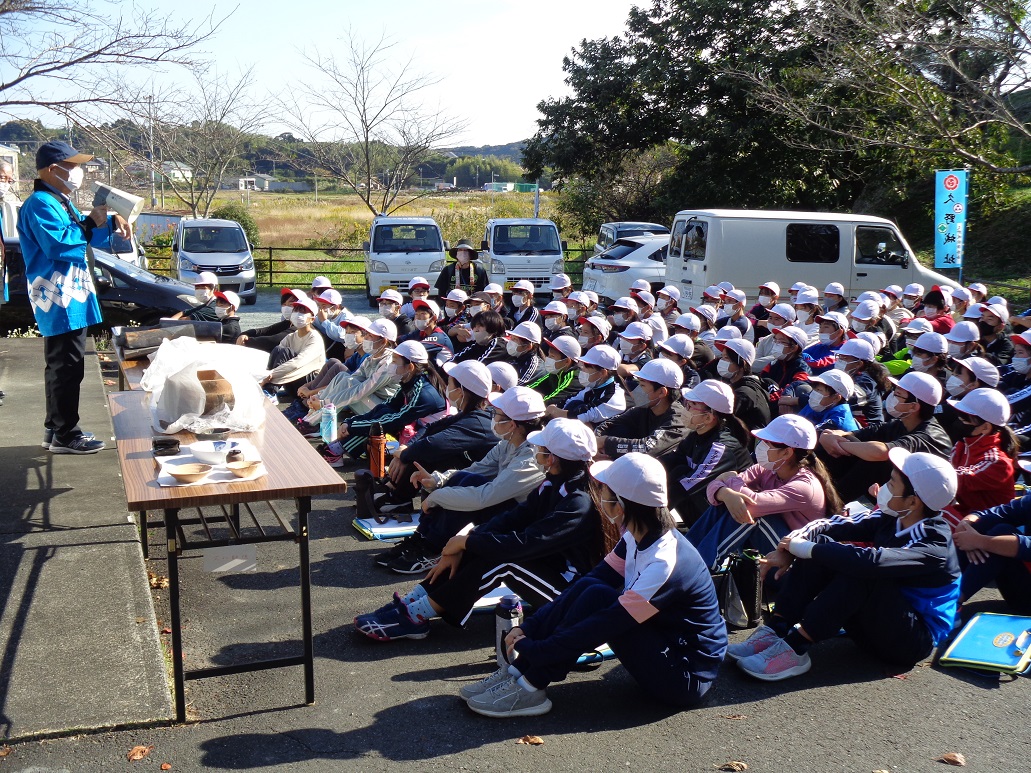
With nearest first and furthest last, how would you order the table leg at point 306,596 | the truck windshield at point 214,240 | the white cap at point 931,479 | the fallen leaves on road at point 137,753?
the fallen leaves on road at point 137,753 → the table leg at point 306,596 → the white cap at point 931,479 → the truck windshield at point 214,240

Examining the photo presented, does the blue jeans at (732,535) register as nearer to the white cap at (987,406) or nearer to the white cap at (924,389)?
the white cap at (987,406)

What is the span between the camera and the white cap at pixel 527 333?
28.0ft

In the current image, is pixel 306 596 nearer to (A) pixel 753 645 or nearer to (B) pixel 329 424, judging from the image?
(A) pixel 753 645

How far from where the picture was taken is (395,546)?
604 centimetres

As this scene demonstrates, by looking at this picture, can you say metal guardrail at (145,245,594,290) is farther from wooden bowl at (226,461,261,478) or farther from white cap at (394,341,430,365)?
wooden bowl at (226,461,261,478)

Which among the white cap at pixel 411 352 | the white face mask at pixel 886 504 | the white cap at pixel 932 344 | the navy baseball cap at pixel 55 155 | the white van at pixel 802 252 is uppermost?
the navy baseball cap at pixel 55 155

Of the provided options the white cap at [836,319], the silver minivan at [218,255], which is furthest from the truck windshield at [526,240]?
the white cap at [836,319]

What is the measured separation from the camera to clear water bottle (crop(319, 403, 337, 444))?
8.13 m

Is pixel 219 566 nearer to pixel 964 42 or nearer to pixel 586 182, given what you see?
pixel 964 42

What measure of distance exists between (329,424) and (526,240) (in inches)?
515

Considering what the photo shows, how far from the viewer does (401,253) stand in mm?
20141

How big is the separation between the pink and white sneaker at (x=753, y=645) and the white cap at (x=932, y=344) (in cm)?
363

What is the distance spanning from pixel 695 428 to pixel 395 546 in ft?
6.58

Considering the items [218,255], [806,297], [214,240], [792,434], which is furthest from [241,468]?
[214,240]
